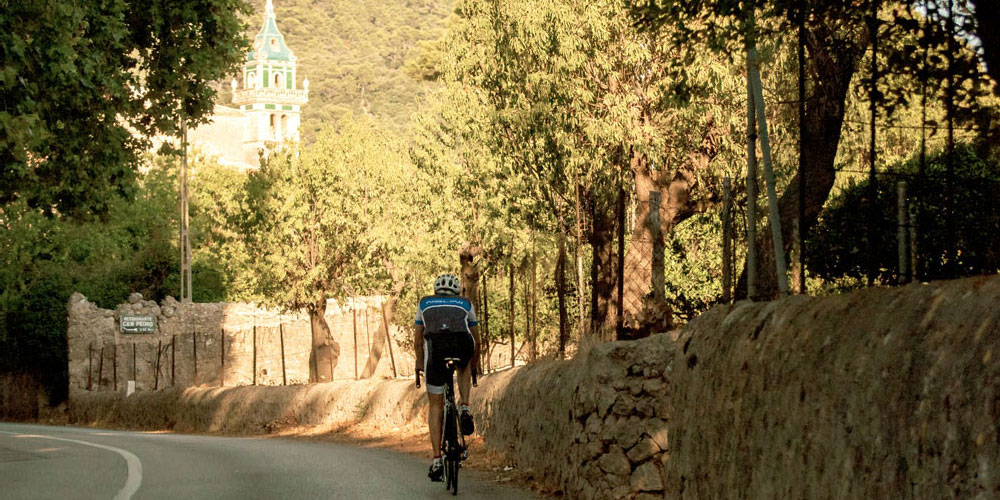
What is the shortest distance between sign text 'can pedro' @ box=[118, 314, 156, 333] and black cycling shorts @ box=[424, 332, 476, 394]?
37070 millimetres

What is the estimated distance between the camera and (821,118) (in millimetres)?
11484

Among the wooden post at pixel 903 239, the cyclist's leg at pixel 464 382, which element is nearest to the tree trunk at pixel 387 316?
the cyclist's leg at pixel 464 382

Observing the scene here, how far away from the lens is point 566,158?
1858 centimetres

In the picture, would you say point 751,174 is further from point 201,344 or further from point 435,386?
point 201,344

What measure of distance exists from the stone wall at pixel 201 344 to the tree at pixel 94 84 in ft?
74.4

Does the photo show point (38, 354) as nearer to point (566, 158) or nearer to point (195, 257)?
point (195, 257)

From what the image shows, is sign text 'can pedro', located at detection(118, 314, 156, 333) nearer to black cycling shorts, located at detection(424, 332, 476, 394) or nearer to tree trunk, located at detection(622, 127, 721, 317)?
tree trunk, located at detection(622, 127, 721, 317)

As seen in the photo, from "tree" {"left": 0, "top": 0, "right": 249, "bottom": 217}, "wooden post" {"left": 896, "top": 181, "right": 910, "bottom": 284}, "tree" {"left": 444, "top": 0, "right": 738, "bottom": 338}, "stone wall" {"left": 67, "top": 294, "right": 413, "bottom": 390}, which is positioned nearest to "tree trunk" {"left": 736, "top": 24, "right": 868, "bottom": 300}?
"wooden post" {"left": 896, "top": 181, "right": 910, "bottom": 284}

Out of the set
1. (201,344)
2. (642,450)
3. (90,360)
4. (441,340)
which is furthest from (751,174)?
(201,344)

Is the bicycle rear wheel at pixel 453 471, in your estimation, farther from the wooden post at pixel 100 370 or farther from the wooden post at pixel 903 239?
A: the wooden post at pixel 100 370

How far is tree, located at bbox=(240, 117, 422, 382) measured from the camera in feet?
140

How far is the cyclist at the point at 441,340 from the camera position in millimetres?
10711

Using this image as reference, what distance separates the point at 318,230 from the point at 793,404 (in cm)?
3887

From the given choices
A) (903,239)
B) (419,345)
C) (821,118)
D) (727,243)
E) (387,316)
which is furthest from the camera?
(387,316)
